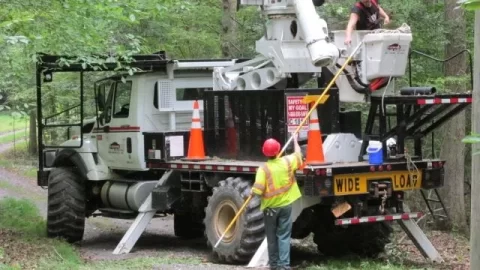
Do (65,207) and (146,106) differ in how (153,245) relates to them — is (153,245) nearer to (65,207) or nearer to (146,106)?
(65,207)

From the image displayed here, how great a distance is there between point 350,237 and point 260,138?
217 centimetres

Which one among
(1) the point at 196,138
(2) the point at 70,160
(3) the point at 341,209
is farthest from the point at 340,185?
(2) the point at 70,160

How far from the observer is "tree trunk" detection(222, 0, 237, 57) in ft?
65.8

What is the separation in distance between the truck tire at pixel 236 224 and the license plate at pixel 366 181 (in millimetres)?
1171

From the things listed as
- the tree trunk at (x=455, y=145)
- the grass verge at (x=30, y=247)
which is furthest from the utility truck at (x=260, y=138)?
the tree trunk at (x=455, y=145)

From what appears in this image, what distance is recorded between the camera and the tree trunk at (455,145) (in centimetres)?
1706

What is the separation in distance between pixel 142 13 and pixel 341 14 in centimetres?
468

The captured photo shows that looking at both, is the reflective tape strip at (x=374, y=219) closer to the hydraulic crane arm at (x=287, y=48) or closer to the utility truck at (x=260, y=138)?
the utility truck at (x=260, y=138)

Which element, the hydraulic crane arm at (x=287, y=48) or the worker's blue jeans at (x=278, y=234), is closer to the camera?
the worker's blue jeans at (x=278, y=234)

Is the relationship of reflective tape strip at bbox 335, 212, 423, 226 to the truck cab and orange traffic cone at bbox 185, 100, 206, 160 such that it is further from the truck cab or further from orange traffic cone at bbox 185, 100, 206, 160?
the truck cab

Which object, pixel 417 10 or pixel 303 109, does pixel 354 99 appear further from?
pixel 417 10

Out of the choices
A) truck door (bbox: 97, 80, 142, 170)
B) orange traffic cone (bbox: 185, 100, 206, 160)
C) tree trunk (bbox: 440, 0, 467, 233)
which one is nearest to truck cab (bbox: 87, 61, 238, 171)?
truck door (bbox: 97, 80, 142, 170)

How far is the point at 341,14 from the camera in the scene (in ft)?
54.2

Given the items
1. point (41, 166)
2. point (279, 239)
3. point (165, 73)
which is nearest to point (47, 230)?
point (41, 166)
